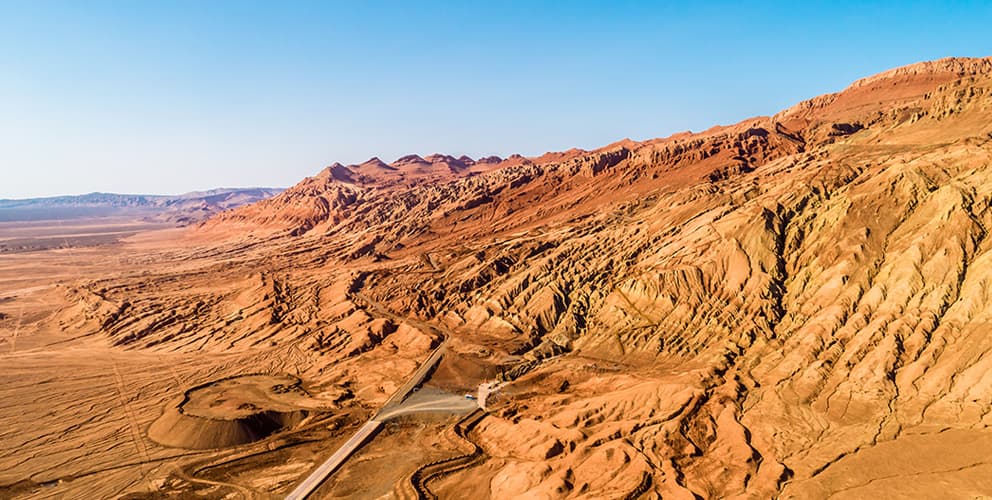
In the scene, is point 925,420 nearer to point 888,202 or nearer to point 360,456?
point 888,202

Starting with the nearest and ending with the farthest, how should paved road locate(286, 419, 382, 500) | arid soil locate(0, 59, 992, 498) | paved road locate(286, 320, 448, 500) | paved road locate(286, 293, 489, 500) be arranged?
1. arid soil locate(0, 59, 992, 498)
2. paved road locate(286, 419, 382, 500)
3. paved road locate(286, 320, 448, 500)
4. paved road locate(286, 293, 489, 500)

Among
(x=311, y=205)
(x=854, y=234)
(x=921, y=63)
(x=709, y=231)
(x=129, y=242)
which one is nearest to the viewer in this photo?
(x=854, y=234)

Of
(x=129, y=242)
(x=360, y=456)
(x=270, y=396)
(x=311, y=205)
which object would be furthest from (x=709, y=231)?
(x=129, y=242)

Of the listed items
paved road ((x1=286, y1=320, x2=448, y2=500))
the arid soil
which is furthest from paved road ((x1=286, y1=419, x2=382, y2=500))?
the arid soil

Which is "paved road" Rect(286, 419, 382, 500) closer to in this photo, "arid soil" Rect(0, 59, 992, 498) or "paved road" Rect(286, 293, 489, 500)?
"paved road" Rect(286, 293, 489, 500)

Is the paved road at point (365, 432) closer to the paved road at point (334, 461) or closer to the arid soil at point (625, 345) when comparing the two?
the paved road at point (334, 461)

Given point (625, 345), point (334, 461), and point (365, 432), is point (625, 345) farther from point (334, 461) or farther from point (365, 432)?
point (334, 461)

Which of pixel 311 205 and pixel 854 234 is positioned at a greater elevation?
pixel 311 205

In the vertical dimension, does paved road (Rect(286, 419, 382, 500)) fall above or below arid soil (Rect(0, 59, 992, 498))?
below
